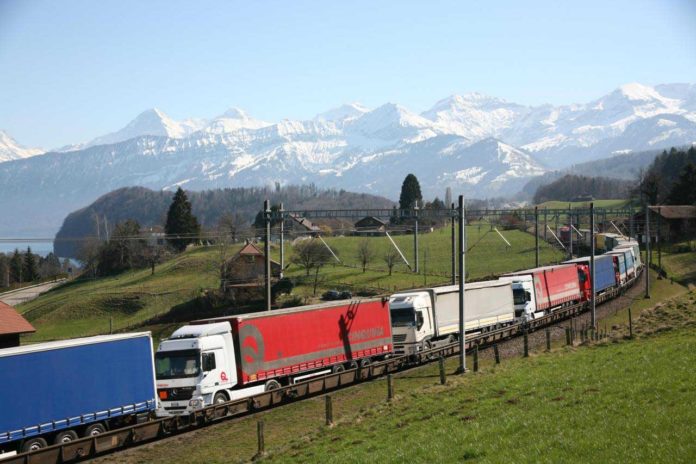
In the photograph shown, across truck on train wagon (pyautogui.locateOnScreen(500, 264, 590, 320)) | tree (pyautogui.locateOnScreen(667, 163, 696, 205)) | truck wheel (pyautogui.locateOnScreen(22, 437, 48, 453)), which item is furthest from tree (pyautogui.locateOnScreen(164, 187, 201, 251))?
truck wheel (pyautogui.locateOnScreen(22, 437, 48, 453))

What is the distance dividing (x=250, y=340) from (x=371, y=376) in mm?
8449

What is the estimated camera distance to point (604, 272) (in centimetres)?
6888

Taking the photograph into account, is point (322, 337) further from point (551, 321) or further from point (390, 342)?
point (551, 321)

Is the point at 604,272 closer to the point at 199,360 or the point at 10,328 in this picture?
the point at 10,328

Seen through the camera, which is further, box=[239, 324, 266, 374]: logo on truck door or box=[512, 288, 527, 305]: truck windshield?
box=[512, 288, 527, 305]: truck windshield

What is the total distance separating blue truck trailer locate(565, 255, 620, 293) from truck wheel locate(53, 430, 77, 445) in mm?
49848

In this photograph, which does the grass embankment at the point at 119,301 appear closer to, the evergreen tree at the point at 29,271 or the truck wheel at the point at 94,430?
the evergreen tree at the point at 29,271

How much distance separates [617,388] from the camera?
22859mm

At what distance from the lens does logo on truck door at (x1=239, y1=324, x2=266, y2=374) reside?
99.5ft

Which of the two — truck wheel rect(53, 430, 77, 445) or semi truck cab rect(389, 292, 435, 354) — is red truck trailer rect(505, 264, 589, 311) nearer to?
semi truck cab rect(389, 292, 435, 354)

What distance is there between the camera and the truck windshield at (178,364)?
28422 mm

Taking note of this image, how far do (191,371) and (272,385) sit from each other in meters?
4.46

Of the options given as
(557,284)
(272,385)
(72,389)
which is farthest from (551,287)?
(72,389)

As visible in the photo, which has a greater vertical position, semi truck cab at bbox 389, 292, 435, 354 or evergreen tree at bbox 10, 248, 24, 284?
semi truck cab at bbox 389, 292, 435, 354
